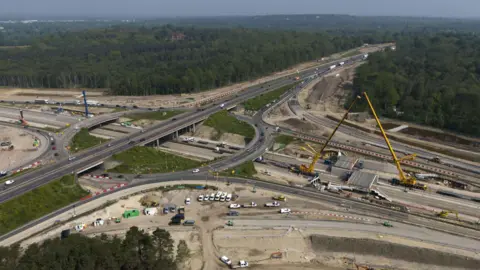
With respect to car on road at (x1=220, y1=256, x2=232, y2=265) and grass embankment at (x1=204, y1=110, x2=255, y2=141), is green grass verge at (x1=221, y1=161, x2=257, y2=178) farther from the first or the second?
car on road at (x1=220, y1=256, x2=232, y2=265)

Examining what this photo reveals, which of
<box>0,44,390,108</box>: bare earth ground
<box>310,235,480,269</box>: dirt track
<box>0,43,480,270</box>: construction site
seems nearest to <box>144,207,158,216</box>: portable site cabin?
<box>0,43,480,270</box>: construction site

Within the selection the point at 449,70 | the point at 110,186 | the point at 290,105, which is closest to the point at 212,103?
the point at 290,105

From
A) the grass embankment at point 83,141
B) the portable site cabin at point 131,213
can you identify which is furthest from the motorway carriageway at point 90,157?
Result: the portable site cabin at point 131,213

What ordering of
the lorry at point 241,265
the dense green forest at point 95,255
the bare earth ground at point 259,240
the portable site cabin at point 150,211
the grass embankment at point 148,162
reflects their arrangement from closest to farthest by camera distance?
the dense green forest at point 95,255
the lorry at point 241,265
the bare earth ground at point 259,240
the portable site cabin at point 150,211
the grass embankment at point 148,162

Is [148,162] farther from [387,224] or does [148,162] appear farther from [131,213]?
[387,224]

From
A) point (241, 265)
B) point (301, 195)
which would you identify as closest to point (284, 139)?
point (301, 195)

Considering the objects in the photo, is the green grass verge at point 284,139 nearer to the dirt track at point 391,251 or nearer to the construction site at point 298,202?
the construction site at point 298,202
